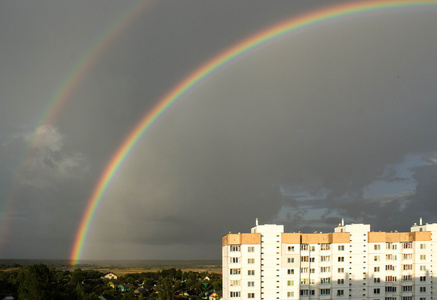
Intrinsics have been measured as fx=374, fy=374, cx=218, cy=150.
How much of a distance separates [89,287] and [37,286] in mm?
30787

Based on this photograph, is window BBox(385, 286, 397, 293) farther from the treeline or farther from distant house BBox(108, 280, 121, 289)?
distant house BBox(108, 280, 121, 289)

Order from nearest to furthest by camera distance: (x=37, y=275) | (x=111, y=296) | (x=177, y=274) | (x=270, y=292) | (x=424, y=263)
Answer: (x=270, y=292) < (x=424, y=263) < (x=37, y=275) < (x=111, y=296) < (x=177, y=274)

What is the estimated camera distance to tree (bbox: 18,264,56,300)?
6116 centimetres

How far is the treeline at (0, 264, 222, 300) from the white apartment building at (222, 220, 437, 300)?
29.3 metres

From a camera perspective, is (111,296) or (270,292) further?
(111,296)

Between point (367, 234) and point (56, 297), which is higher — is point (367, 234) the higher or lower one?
the higher one

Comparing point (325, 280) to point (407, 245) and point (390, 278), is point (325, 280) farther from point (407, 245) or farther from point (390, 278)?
point (407, 245)

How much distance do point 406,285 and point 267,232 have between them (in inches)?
787

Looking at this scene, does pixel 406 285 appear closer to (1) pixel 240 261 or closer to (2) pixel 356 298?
(2) pixel 356 298

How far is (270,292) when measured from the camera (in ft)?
153

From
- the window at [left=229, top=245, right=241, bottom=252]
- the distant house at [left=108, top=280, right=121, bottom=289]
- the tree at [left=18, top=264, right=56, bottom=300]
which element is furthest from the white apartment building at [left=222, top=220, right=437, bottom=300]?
the distant house at [left=108, top=280, right=121, bottom=289]

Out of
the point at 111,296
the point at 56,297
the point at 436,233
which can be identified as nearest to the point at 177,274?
the point at 111,296

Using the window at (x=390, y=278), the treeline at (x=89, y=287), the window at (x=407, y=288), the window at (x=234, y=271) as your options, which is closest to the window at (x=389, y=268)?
the window at (x=390, y=278)

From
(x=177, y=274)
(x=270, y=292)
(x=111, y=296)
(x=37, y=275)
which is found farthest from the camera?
(x=177, y=274)
